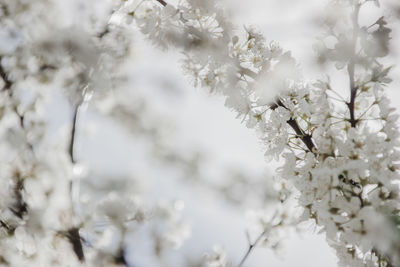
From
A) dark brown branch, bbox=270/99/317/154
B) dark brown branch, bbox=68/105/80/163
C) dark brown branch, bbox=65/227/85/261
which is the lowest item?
dark brown branch, bbox=65/227/85/261

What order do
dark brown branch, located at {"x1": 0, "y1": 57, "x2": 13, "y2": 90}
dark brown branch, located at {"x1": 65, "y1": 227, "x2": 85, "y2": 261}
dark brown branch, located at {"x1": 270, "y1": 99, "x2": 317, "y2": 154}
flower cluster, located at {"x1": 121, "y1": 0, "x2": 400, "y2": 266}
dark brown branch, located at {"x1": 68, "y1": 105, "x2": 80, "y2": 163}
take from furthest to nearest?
dark brown branch, located at {"x1": 0, "y1": 57, "x2": 13, "y2": 90} < dark brown branch, located at {"x1": 68, "y1": 105, "x2": 80, "y2": 163} < dark brown branch, located at {"x1": 65, "y1": 227, "x2": 85, "y2": 261} < dark brown branch, located at {"x1": 270, "y1": 99, "x2": 317, "y2": 154} < flower cluster, located at {"x1": 121, "y1": 0, "x2": 400, "y2": 266}

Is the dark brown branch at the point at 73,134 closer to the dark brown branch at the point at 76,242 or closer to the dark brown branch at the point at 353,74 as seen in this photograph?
the dark brown branch at the point at 76,242

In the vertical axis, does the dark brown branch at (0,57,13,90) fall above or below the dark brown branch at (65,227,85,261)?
above

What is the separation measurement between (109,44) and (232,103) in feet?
4.58

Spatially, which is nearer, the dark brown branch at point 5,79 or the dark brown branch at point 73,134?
the dark brown branch at point 73,134

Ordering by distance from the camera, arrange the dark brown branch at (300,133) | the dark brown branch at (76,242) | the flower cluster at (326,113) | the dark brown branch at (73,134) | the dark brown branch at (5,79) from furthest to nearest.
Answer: the dark brown branch at (5,79) → the dark brown branch at (73,134) → the dark brown branch at (76,242) → the dark brown branch at (300,133) → the flower cluster at (326,113)

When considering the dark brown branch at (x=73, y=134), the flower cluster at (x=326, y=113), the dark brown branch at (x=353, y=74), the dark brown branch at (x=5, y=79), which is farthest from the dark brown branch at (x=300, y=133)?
the dark brown branch at (x=5, y=79)

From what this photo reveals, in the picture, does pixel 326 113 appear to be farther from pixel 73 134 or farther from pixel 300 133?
pixel 73 134

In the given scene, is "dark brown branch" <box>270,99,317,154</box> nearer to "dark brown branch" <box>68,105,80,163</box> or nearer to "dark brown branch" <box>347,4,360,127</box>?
"dark brown branch" <box>347,4,360,127</box>

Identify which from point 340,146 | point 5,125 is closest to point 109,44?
point 5,125

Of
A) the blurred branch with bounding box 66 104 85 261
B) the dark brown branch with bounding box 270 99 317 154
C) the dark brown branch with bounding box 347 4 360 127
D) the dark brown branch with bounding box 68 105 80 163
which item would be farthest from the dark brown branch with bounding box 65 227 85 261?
the dark brown branch with bounding box 347 4 360 127

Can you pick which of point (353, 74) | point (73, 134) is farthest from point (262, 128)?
point (73, 134)

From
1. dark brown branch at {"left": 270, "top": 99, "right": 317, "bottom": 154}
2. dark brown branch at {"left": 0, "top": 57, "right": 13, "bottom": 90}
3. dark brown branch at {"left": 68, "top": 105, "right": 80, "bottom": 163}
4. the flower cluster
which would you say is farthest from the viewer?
dark brown branch at {"left": 0, "top": 57, "right": 13, "bottom": 90}

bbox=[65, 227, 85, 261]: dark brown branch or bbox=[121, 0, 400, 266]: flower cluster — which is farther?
bbox=[65, 227, 85, 261]: dark brown branch
